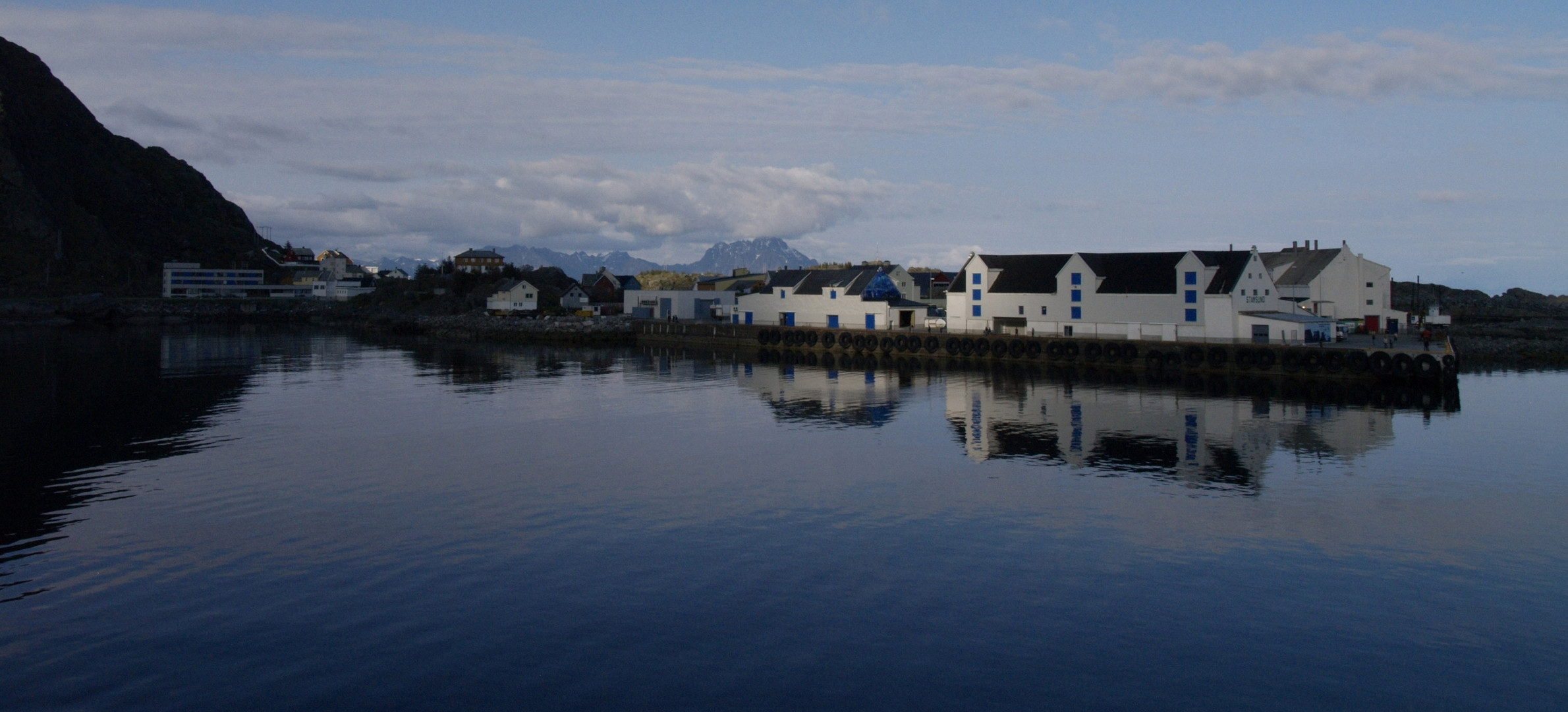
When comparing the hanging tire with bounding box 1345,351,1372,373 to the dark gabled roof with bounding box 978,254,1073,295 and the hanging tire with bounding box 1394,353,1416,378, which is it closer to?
the hanging tire with bounding box 1394,353,1416,378

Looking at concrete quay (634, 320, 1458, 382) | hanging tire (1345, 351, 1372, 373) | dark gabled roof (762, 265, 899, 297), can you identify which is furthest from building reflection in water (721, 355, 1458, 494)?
dark gabled roof (762, 265, 899, 297)

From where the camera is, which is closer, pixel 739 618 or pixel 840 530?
pixel 739 618

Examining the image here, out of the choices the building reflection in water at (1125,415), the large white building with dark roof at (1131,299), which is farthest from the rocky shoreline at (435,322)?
the building reflection in water at (1125,415)

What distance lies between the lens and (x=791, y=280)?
91562mm

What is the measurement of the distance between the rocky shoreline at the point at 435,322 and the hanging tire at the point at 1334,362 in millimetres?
17104

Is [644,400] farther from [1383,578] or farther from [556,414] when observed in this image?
[1383,578]

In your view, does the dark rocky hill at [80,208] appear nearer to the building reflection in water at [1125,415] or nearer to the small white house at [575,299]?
the small white house at [575,299]

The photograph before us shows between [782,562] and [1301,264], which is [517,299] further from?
[782,562]

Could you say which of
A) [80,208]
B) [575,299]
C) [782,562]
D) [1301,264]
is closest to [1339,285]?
[1301,264]

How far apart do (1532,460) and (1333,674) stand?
22.8m

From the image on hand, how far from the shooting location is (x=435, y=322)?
362ft

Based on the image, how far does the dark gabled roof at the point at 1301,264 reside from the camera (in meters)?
71.4

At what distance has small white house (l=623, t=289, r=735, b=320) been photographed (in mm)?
103375

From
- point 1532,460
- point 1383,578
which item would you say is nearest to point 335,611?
point 1383,578
